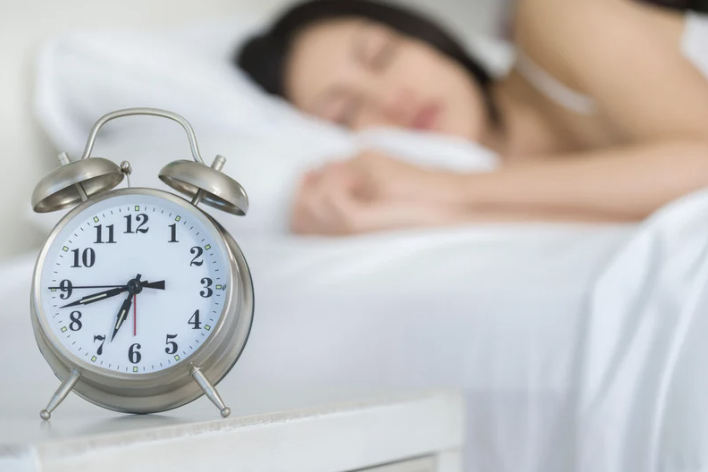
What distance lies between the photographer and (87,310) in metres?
0.56

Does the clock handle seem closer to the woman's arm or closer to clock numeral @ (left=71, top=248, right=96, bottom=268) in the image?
clock numeral @ (left=71, top=248, right=96, bottom=268)

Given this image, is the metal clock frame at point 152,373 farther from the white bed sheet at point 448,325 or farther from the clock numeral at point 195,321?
the white bed sheet at point 448,325

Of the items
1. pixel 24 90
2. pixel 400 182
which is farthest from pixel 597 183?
pixel 24 90

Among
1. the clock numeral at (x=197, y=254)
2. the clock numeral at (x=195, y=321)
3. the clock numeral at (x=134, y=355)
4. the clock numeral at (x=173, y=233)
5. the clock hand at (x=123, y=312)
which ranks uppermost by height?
the clock numeral at (x=173, y=233)

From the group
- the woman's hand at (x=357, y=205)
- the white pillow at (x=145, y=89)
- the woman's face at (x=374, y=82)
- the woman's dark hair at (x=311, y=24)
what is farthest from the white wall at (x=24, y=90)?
the woman's hand at (x=357, y=205)

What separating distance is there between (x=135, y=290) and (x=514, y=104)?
143 cm

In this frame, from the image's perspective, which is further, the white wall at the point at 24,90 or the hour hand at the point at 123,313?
the white wall at the point at 24,90

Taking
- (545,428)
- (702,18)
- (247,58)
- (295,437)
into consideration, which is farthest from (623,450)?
(247,58)

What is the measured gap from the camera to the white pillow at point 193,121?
54.6 inches

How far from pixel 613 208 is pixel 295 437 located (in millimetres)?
777

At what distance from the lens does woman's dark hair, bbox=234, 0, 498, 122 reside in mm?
1790

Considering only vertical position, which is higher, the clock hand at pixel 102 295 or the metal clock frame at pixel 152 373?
the clock hand at pixel 102 295

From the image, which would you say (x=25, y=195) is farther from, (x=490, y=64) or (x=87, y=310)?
(x=490, y=64)

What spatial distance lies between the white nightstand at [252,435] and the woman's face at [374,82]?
1.13 metres
